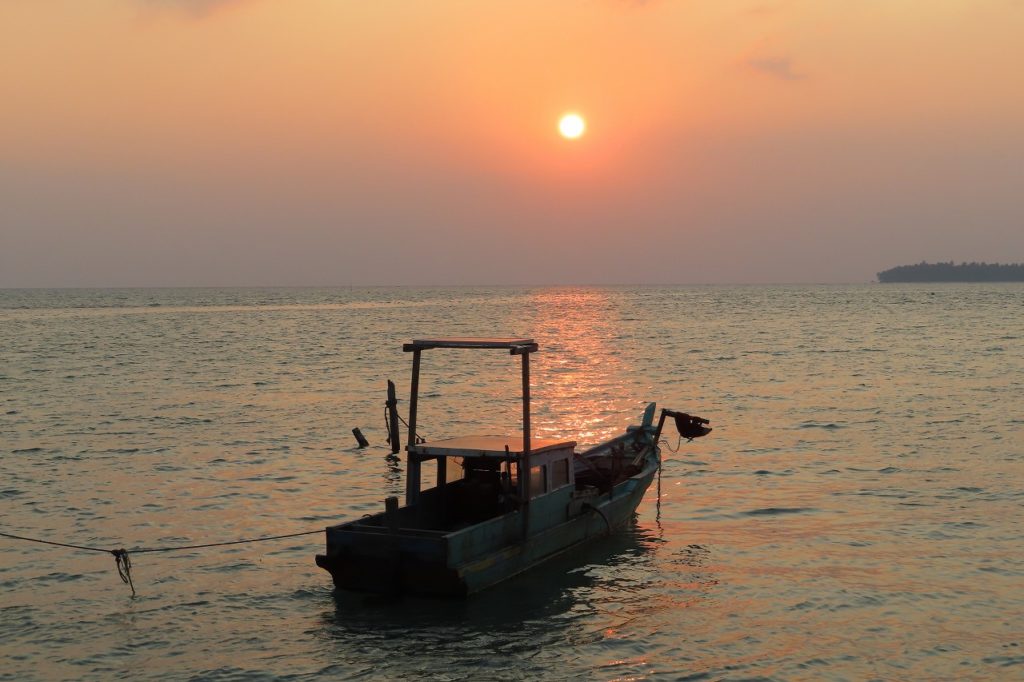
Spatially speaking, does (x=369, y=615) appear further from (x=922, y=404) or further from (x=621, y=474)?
(x=922, y=404)

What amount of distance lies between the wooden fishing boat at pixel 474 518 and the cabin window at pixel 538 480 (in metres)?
0.02

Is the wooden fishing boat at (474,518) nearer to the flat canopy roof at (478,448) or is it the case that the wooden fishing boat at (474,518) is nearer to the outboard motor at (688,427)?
the flat canopy roof at (478,448)

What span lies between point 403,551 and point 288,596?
2338 mm

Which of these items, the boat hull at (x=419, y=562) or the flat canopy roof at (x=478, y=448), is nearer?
the boat hull at (x=419, y=562)

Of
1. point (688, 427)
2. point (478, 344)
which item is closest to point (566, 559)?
point (478, 344)

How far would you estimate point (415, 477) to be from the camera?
18109mm

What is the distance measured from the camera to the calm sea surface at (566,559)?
579 inches

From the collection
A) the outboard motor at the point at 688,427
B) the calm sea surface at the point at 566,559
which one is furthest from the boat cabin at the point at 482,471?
the outboard motor at the point at 688,427

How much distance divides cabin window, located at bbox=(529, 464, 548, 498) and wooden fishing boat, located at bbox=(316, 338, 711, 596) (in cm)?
2

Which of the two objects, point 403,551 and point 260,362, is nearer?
point 403,551

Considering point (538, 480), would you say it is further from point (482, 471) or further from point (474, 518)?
point (474, 518)

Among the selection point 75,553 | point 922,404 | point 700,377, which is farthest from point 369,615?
point 700,377

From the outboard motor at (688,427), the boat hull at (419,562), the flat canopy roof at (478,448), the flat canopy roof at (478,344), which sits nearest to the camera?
the boat hull at (419,562)

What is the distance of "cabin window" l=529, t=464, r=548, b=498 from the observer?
1816cm
